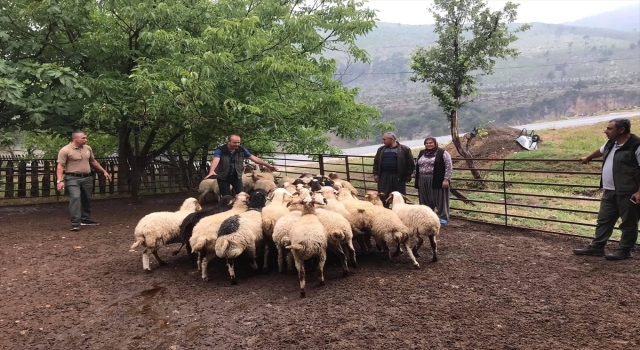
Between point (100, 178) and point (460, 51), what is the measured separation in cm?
1264

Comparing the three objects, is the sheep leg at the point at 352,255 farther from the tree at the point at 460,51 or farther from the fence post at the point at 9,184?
the fence post at the point at 9,184

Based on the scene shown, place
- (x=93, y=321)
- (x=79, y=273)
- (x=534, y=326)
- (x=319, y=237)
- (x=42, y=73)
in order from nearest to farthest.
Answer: (x=534, y=326) → (x=93, y=321) → (x=319, y=237) → (x=79, y=273) → (x=42, y=73)

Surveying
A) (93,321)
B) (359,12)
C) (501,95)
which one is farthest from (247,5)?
(501,95)

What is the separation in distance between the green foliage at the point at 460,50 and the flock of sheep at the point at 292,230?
28.5ft

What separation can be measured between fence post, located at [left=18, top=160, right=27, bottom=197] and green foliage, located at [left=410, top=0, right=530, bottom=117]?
12619 millimetres

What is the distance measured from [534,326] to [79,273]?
540cm

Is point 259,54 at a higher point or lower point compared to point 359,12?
lower

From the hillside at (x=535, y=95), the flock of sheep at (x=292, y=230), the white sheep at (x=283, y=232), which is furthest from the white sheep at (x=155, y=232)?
the hillside at (x=535, y=95)

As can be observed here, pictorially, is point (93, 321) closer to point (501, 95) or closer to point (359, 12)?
point (359, 12)

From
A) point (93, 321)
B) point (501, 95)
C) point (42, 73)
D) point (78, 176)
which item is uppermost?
point (501, 95)

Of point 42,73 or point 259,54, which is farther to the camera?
point 259,54

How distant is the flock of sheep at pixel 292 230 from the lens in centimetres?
444

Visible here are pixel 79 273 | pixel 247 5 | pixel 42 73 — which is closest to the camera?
pixel 79 273

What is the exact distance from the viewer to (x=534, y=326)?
3.35 m
